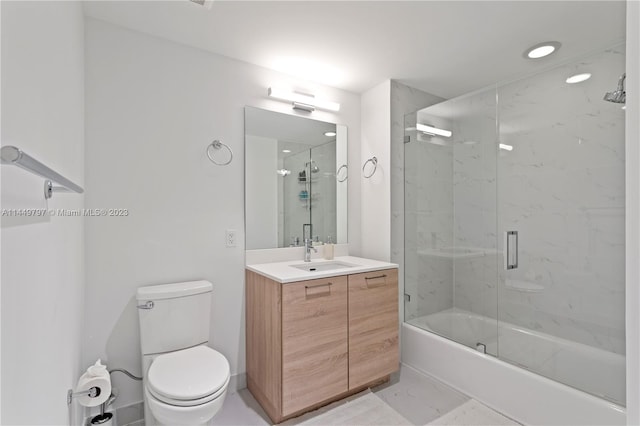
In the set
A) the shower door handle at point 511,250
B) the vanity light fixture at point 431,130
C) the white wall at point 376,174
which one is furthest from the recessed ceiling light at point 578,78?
the white wall at point 376,174

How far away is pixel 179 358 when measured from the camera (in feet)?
5.55

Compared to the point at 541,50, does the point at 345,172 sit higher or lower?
lower

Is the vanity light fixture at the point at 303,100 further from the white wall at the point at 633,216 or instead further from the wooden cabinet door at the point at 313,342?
the white wall at the point at 633,216

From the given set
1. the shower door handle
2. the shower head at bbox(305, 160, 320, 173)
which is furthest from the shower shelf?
the shower head at bbox(305, 160, 320, 173)

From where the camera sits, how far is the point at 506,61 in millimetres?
2312

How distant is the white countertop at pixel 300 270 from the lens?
1.86 m

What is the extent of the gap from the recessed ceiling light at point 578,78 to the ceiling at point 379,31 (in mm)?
200

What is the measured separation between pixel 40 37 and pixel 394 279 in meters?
2.17

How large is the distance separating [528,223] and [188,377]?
8.22 feet

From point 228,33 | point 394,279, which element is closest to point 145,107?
point 228,33

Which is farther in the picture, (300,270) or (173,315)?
(300,270)

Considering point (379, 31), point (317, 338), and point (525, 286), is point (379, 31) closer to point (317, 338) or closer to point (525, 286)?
point (317, 338)

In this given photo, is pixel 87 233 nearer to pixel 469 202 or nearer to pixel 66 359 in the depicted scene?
pixel 66 359

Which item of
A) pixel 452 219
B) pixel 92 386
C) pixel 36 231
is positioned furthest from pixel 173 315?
pixel 452 219
